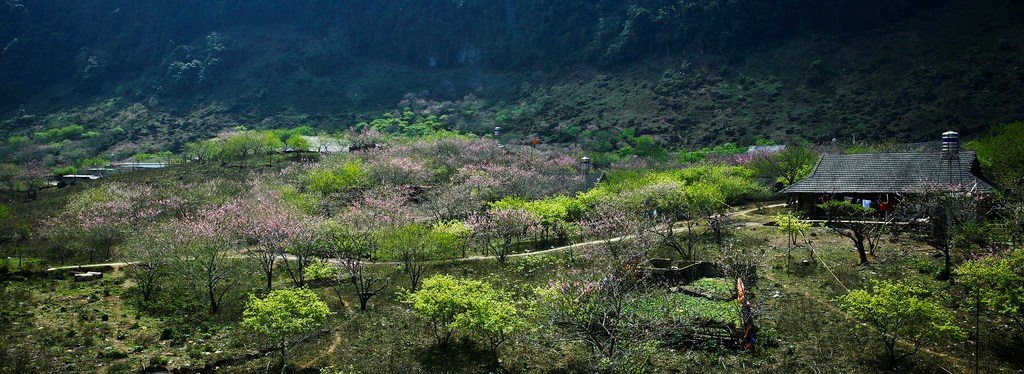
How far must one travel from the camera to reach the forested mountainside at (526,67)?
75.4 m

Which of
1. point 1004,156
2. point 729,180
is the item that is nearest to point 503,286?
point 729,180

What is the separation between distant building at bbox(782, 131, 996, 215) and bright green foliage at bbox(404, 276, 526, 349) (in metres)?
23.8

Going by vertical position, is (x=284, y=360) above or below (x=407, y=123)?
below

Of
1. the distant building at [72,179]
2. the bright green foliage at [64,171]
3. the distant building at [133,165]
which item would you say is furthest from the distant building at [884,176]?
the bright green foliage at [64,171]

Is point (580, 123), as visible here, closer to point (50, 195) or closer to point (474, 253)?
point (474, 253)

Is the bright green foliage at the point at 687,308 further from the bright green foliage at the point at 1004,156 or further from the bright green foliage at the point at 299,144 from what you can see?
the bright green foliage at the point at 299,144

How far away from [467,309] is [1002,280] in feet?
54.2

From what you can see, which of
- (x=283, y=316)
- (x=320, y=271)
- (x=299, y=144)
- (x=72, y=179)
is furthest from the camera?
(x=299, y=144)

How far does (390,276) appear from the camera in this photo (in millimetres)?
30000

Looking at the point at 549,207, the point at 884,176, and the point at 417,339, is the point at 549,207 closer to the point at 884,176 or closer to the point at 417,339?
the point at 417,339

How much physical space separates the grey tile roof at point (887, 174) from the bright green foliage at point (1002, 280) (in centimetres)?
1317

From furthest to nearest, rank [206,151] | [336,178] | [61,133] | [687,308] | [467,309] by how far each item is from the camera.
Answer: [61,133] < [206,151] < [336,178] < [687,308] < [467,309]

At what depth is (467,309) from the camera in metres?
20.2

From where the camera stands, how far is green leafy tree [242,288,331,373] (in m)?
19.1
